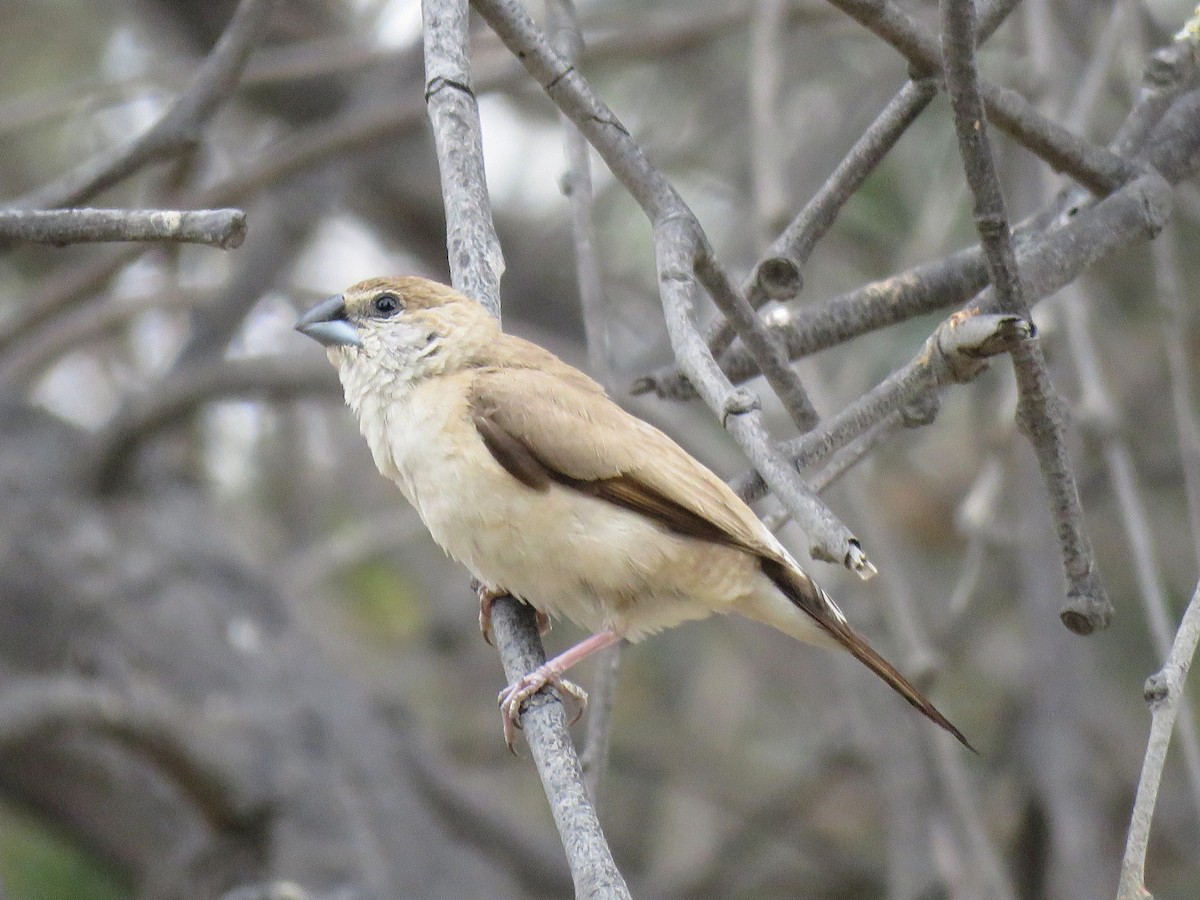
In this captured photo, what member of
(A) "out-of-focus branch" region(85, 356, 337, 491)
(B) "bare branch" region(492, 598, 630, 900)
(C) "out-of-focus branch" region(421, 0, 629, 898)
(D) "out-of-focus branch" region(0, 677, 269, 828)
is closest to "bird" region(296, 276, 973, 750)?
(C) "out-of-focus branch" region(421, 0, 629, 898)

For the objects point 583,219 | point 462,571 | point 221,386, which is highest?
point 462,571

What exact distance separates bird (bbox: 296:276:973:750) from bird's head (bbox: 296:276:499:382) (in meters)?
0.14

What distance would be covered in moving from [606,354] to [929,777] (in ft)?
7.44

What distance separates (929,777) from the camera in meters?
5.00

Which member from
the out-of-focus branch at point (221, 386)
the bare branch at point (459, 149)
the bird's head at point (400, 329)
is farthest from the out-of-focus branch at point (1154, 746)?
the out-of-focus branch at point (221, 386)

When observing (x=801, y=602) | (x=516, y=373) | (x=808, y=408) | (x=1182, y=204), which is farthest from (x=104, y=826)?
(x=1182, y=204)

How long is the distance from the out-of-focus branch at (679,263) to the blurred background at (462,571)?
2.66 feet

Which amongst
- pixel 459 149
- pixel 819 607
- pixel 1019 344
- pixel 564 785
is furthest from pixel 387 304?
pixel 1019 344

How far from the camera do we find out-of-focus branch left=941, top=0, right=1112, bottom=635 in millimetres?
2213

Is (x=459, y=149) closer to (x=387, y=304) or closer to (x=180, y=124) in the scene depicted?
(x=180, y=124)

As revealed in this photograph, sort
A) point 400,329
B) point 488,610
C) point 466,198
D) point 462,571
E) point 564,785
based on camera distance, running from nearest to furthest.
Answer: point 564,785, point 466,198, point 488,610, point 400,329, point 462,571

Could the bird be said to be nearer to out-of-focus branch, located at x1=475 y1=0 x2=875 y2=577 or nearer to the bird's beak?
the bird's beak

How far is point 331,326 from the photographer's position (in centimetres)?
379

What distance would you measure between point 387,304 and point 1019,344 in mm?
2025
